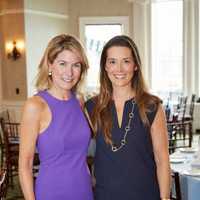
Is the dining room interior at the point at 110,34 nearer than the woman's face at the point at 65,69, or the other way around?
the woman's face at the point at 65,69

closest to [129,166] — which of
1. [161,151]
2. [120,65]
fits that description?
[161,151]

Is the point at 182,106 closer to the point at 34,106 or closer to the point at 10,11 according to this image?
the point at 10,11

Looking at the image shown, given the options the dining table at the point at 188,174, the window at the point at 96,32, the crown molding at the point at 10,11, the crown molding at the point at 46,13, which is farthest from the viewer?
the window at the point at 96,32

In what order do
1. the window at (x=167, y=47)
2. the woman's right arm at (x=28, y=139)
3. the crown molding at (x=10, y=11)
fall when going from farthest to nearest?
the window at (x=167, y=47), the crown molding at (x=10, y=11), the woman's right arm at (x=28, y=139)

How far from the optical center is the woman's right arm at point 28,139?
1.82 metres

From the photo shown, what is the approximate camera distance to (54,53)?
1.89 m

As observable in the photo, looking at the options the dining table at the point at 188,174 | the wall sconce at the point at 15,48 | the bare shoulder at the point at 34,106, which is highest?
the wall sconce at the point at 15,48

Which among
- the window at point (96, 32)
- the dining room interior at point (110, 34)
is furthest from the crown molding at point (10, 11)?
the window at point (96, 32)

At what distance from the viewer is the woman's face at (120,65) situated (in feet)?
6.30

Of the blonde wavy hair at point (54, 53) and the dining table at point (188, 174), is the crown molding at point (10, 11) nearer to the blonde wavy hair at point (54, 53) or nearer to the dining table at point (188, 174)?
the dining table at point (188, 174)

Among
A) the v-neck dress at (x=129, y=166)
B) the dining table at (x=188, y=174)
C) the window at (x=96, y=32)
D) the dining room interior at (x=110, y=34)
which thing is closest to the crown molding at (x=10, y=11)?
the dining room interior at (x=110, y=34)

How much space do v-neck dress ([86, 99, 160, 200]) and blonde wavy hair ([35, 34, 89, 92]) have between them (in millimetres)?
321

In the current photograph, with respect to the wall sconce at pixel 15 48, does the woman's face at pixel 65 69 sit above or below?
below

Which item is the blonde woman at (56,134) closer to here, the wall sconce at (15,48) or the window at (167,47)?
the wall sconce at (15,48)
